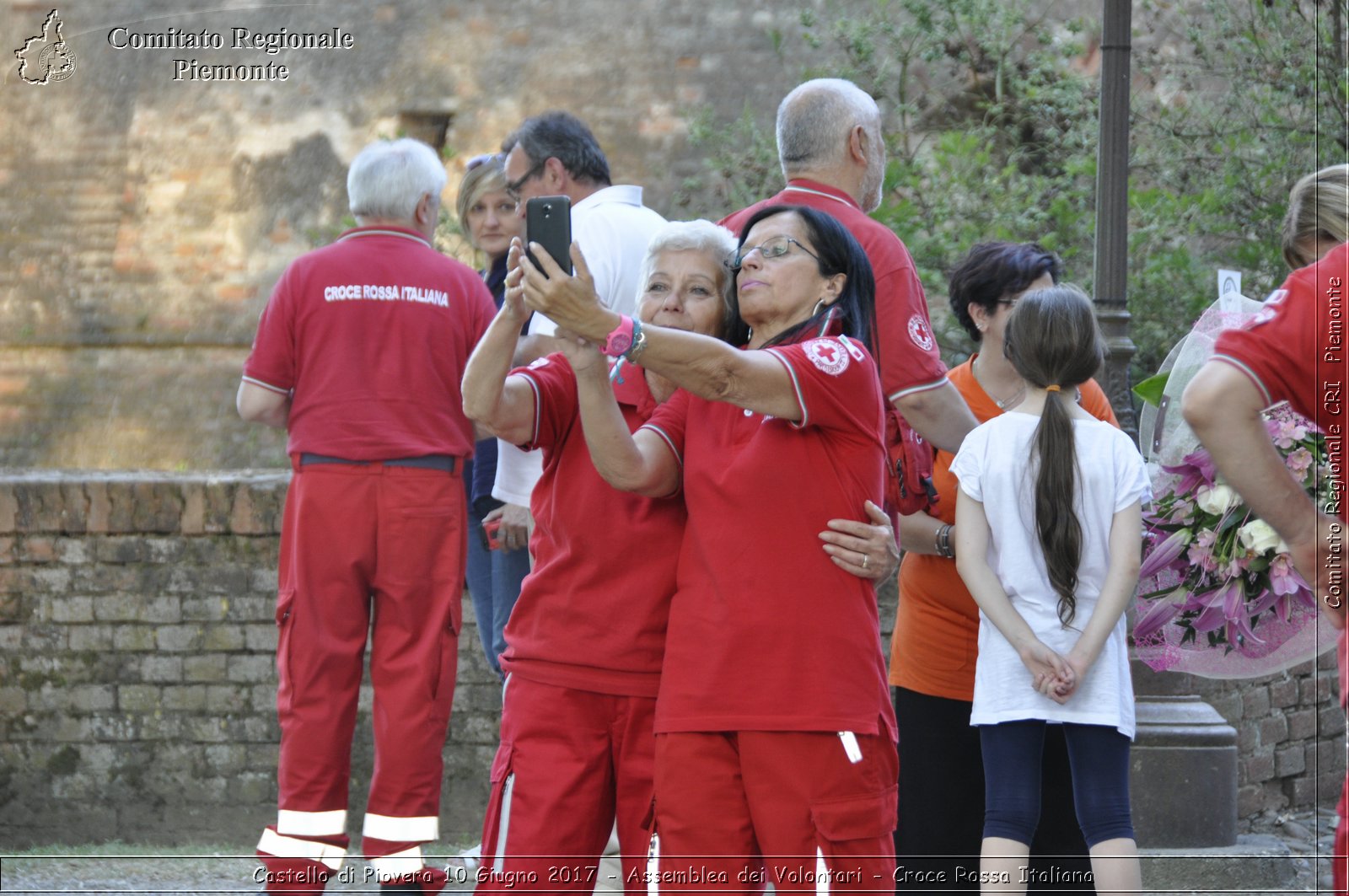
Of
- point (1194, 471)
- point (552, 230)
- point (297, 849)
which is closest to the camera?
A: point (552, 230)

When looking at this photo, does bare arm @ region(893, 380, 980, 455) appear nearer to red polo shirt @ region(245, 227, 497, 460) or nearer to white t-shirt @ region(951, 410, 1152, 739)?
white t-shirt @ region(951, 410, 1152, 739)

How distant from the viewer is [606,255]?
4.43m

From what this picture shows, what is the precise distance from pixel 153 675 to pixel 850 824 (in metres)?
4.31

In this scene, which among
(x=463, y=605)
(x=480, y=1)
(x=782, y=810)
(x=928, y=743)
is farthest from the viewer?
(x=480, y=1)

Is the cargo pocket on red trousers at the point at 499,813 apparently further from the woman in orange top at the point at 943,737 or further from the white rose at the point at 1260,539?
the white rose at the point at 1260,539

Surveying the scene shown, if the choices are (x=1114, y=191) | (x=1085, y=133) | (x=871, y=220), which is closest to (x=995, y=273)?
(x=871, y=220)

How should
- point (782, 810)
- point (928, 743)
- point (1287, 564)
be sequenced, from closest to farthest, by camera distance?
point (782, 810) < point (1287, 564) < point (928, 743)

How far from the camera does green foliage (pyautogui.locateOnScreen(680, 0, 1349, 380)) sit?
7.62m

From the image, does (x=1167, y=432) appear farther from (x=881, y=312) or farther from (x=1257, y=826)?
(x=1257, y=826)

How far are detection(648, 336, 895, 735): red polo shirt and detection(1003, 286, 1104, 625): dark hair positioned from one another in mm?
809

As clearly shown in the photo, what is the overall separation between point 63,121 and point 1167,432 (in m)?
9.80

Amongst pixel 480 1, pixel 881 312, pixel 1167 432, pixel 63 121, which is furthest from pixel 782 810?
pixel 63 121

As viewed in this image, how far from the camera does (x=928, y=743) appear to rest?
156 inches

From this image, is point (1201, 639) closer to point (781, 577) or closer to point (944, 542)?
point (944, 542)
